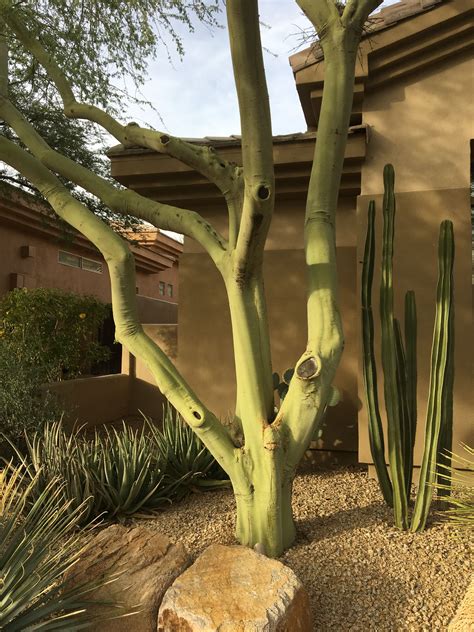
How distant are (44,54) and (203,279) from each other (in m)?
2.91

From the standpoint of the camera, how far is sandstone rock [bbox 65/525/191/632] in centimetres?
278

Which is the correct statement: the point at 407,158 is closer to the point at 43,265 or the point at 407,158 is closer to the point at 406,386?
the point at 406,386

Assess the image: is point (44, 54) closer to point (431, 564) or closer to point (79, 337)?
point (79, 337)

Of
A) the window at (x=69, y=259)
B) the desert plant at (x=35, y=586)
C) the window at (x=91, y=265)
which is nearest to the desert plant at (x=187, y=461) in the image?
the desert plant at (x=35, y=586)

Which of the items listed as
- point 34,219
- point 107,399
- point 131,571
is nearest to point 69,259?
point 34,219

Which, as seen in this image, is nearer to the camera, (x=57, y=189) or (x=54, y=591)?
(x=54, y=591)

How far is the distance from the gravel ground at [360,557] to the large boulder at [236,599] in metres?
0.32

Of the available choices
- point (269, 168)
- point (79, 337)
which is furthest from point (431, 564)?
point (79, 337)

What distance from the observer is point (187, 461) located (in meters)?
5.00

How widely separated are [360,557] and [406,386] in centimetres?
124

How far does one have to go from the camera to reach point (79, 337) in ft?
31.6

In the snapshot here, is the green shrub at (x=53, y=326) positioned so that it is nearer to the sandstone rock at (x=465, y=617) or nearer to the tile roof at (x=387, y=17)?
the tile roof at (x=387, y=17)

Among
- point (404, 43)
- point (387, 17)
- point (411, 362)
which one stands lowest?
point (411, 362)

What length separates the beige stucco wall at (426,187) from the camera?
5270 millimetres
